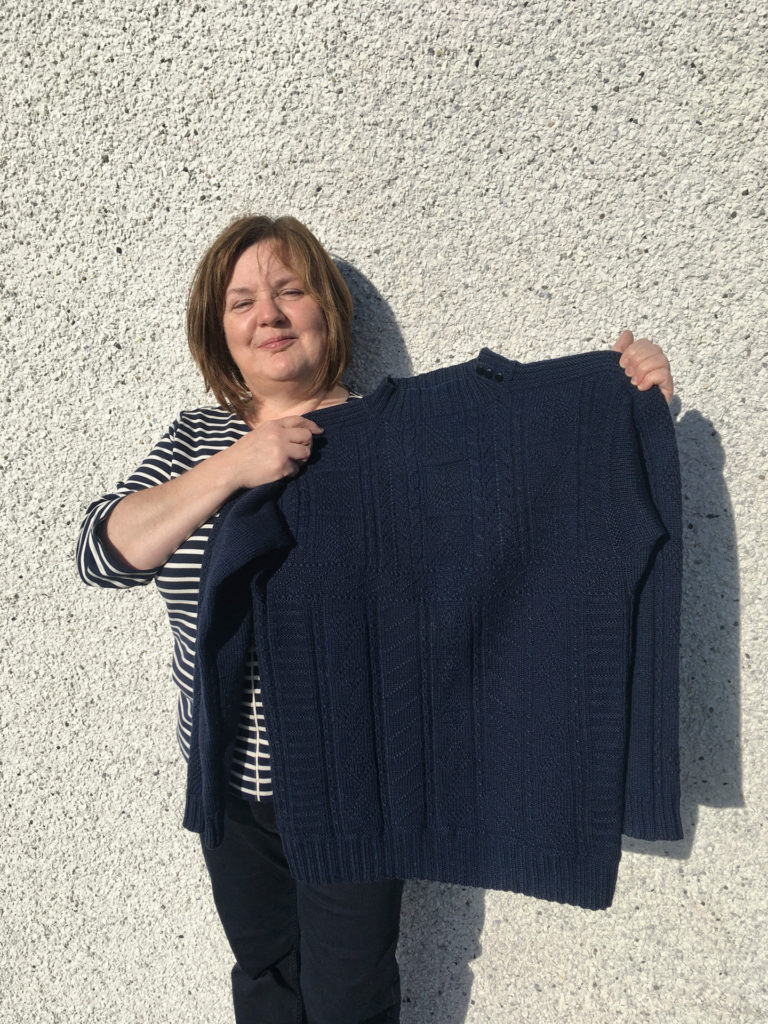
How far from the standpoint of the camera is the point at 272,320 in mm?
1048

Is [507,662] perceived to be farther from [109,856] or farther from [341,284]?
[109,856]

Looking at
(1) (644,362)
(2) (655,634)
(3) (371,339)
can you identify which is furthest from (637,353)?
(3) (371,339)

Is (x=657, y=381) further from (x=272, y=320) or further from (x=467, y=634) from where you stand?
(x=272, y=320)

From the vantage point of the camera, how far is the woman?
962 mm

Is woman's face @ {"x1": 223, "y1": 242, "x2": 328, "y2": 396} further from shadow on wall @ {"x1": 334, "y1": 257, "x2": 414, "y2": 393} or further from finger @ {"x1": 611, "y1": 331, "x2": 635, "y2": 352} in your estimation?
finger @ {"x1": 611, "y1": 331, "x2": 635, "y2": 352}

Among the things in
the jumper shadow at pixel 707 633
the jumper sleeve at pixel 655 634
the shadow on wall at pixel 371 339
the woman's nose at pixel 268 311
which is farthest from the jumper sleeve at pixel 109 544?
the jumper shadow at pixel 707 633

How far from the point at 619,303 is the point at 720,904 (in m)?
1.11

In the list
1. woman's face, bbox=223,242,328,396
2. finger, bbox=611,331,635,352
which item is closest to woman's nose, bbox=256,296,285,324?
woman's face, bbox=223,242,328,396

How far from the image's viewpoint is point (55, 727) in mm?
1474

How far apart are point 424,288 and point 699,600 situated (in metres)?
0.73

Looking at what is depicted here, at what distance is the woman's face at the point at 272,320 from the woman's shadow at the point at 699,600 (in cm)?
19

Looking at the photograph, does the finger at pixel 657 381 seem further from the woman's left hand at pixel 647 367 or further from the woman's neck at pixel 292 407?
the woman's neck at pixel 292 407

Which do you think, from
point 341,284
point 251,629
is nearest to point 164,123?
point 341,284

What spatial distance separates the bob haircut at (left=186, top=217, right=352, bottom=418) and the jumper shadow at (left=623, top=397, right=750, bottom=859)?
1.92ft
